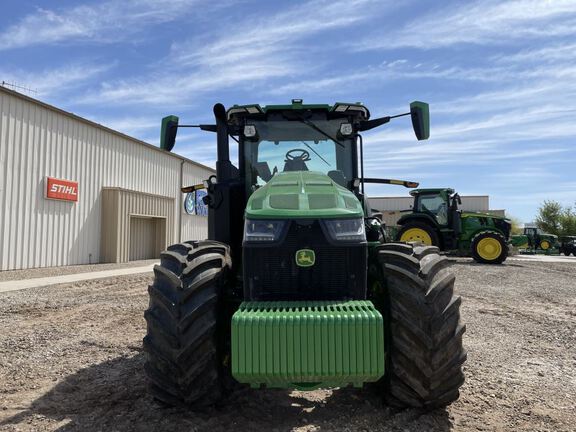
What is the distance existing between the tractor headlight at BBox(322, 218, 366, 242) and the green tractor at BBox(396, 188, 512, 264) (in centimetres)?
1581

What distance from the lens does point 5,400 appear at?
4.07 m

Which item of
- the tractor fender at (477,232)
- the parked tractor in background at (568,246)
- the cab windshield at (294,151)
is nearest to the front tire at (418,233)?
the tractor fender at (477,232)

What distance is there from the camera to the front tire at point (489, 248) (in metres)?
19.3

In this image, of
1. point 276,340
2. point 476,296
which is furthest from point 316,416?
point 476,296

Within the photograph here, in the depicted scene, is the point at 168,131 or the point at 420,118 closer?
the point at 420,118

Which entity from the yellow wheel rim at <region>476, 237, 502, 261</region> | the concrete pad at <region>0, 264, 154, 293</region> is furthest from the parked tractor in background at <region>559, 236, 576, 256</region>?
the concrete pad at <region>0, 264, 154, 293</region>

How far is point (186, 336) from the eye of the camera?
333 centimetres

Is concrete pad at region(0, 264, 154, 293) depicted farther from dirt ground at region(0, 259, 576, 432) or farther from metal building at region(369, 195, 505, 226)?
metal building at region(369, 195, 505, 226)

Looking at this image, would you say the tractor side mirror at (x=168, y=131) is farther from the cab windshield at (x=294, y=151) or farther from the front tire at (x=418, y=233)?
the front tire at (x=418, y=233)

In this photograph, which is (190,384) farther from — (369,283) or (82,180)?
(82,180)

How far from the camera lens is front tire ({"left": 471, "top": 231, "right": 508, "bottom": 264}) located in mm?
19266

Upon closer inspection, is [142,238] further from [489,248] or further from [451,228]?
[489,248]

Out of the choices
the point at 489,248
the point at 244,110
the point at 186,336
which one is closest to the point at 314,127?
the point at 244,110

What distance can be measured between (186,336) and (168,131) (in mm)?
2391
